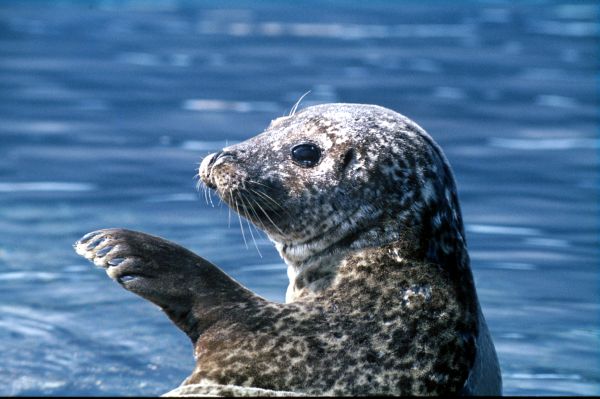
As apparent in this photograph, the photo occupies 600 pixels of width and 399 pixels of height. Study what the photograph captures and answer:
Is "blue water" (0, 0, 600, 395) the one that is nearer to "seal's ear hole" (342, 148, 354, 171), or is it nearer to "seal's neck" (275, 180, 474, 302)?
"seal's neck" (275, 180, 474, 302)

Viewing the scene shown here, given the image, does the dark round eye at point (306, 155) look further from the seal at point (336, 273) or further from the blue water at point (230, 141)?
the blue water at point (230, 141)

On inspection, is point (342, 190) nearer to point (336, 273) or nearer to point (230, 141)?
point (336, 273)

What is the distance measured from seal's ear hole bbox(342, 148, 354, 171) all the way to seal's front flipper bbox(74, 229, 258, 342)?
81cm

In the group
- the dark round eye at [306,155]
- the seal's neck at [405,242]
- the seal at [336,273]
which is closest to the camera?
the seal at [336,273]

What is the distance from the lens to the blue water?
8836 mm

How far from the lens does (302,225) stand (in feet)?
20.6

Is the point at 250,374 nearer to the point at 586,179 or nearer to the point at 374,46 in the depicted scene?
the point at 586,179

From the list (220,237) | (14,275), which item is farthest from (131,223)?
(14,275)

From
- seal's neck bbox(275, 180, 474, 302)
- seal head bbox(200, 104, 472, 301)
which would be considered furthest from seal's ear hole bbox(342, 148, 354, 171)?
seal's neck bbox(275, 180, 474, 302)

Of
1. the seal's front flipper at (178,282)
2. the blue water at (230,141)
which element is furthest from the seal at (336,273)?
the blue water at (230,141)

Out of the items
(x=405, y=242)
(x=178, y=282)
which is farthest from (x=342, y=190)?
(x=178, y=282)

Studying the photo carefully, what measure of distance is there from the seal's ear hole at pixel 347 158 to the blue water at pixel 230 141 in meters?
Answer: 2.24

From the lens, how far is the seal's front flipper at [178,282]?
5.75 metres

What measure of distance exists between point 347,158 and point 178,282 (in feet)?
3.41
